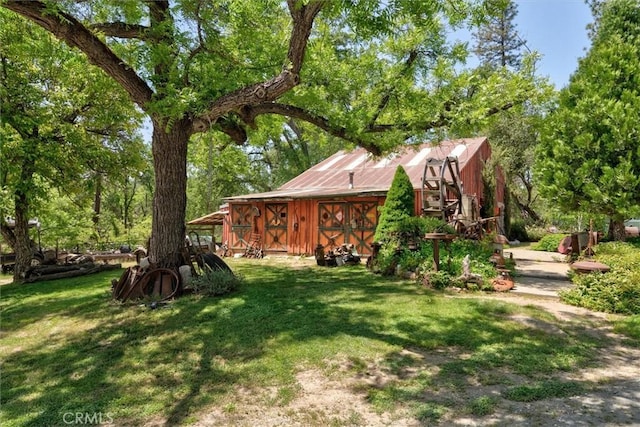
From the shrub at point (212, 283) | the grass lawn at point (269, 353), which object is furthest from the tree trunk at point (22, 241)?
the shrub at point (212, 283)

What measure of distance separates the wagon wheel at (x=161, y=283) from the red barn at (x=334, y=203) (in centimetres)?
743

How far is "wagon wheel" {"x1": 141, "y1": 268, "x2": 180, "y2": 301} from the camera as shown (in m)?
6.93

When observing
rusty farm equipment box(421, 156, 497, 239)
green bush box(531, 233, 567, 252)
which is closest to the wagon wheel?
rusty farm equipment box(421, 156, 497, 239)

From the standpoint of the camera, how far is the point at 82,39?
236 inches

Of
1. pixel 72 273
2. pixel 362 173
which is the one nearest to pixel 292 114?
pixel 362 173

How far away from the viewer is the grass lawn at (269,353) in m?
3.30

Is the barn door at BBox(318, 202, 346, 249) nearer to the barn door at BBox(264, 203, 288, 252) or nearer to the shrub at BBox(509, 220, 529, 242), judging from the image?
the barn door at BBox(264, 203, 288, 252)

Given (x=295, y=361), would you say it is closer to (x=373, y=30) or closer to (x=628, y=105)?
(x=373, y=30)

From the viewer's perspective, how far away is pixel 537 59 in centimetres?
896

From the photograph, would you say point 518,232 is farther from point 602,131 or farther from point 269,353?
point 269,353

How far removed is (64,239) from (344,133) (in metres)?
12.8

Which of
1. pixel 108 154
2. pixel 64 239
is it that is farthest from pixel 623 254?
pixel 64 239

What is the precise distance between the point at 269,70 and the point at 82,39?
3.26 m

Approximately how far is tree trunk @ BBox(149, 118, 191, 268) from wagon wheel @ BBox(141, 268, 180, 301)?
218 mm
